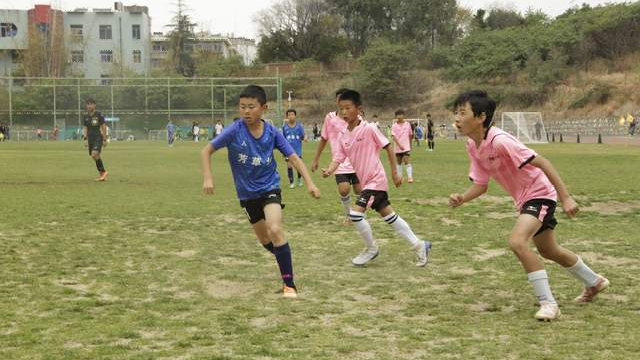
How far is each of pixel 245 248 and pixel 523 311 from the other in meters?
4.23

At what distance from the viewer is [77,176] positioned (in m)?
22.1

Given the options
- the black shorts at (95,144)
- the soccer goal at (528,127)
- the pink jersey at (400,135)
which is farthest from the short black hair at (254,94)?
the soccer goal at (528,127)

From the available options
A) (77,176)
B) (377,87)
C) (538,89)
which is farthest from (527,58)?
(77,176)

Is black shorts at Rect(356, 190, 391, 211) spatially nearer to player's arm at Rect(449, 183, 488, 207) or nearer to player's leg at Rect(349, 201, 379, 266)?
player's leg at Rect(349, 201, 379, 266)

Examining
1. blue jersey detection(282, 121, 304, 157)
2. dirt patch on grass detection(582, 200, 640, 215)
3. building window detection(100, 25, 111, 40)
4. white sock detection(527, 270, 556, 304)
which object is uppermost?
building window detection(100, 25, 111, 40)

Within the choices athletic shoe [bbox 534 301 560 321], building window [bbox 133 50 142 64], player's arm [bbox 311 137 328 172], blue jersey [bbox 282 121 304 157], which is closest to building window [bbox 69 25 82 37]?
building window [bbox 133 50 142 64]

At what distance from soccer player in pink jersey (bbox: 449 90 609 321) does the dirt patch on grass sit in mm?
7159

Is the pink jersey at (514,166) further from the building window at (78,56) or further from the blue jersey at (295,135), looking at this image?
the building window at (78,56)

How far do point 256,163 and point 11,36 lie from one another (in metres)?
87.7

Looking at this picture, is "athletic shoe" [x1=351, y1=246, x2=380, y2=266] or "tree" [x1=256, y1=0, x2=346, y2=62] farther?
"tree" [x1=256, y1=0, x2=346, y2=62]

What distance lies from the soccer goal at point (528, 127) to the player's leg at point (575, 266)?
154 ft

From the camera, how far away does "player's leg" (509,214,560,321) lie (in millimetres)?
6035

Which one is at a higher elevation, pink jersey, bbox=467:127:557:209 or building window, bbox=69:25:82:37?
building window, bbox=69:25:82:37

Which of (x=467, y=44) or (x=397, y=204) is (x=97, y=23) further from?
(x=397, y=204)
